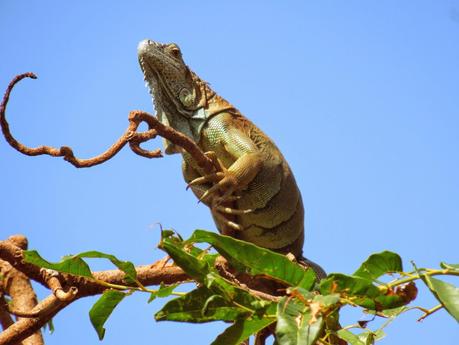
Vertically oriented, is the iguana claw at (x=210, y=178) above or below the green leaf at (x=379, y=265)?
above

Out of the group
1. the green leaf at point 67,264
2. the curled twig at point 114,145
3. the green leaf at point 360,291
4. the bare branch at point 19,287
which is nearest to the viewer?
the green leaf at point 360,291

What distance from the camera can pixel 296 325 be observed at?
102 inches

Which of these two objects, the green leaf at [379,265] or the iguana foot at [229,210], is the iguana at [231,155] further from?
the green leaf at [379,265]

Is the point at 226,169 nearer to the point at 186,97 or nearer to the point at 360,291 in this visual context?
the point at 186,97

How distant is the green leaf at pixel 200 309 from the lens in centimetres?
295

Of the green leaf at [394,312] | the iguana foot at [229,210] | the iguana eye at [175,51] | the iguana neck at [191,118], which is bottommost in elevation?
the green leaf at [394,312]

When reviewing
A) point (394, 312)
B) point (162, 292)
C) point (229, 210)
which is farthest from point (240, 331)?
point (229, 210)

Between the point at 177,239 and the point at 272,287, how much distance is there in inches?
89.5

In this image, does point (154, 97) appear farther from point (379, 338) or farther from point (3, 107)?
point (379, 338)

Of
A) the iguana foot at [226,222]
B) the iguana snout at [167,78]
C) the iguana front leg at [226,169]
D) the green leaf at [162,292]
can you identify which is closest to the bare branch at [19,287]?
the iguana front leg at [226,169]

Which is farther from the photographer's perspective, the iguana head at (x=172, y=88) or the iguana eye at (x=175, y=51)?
the iguana eye at (x=175, y=51)

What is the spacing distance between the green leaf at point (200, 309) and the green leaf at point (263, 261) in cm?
17

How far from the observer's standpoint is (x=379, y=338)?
3779 millimetres

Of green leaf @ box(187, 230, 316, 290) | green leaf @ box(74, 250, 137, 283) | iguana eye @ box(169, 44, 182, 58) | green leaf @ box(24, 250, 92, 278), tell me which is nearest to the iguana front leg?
iguana eye @ box(169, 44, 182, 58)
